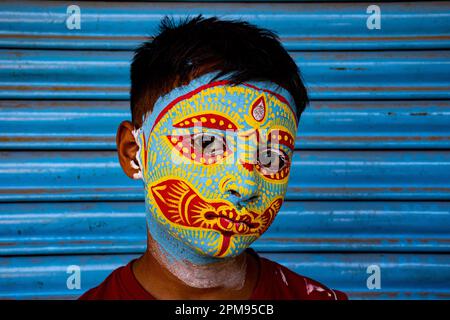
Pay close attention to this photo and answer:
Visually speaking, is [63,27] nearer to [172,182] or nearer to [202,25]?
[202,25]

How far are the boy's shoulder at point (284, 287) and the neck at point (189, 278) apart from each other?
0.20 ft

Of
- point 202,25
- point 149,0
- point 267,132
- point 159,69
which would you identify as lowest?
point 267,132

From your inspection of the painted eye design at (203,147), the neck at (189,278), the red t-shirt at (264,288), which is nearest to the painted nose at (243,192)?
the painted eye design at (203,147)

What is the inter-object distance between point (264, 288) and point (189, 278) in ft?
1.01

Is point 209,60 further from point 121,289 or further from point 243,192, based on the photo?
point 121,289

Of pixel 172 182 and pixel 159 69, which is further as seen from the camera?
pixel 159 69

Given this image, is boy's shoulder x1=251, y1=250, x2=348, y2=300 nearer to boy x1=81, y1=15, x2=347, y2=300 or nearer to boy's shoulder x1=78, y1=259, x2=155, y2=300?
boy x1=81, y1=15, x2=347, y2=300

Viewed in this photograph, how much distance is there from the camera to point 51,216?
319cm

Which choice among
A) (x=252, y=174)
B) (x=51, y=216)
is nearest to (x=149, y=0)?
(x=51, y=216)

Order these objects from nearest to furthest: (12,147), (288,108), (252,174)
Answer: (252,174), (288,108), (12,147)

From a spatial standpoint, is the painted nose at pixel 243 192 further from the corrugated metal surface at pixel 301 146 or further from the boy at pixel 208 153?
the corrugated metal surface at pixel 301 146

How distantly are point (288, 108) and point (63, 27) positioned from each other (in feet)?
6.38

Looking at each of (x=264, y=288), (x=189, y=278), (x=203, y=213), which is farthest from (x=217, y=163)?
(x=264, y=288)

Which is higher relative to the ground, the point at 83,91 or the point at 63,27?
the point at 63,27
